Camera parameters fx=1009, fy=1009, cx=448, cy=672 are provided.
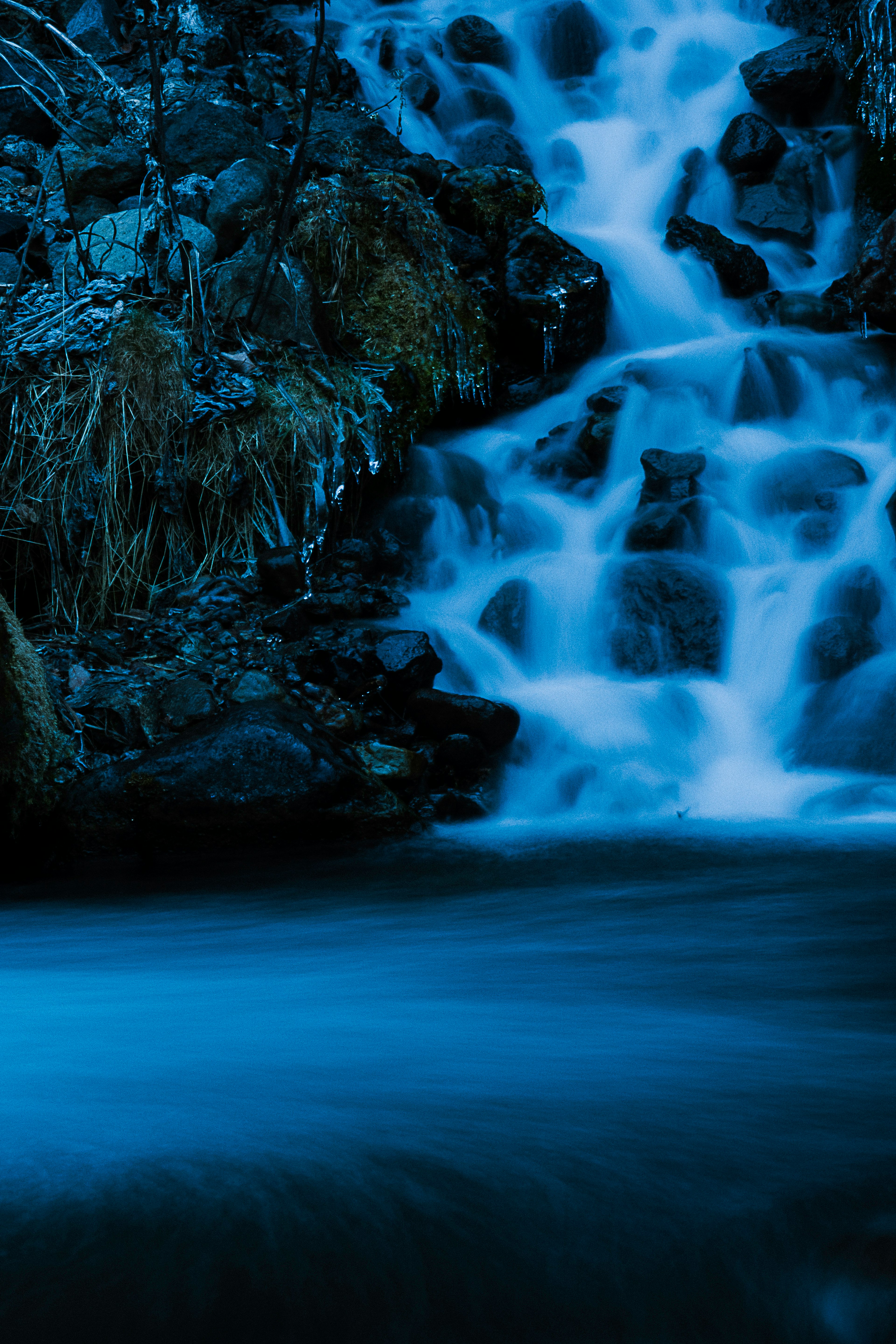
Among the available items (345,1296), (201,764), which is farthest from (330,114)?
(345,1296)

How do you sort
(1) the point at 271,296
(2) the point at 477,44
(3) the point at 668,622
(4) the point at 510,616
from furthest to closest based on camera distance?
(2) the point at 477,44
(1) the point at 271,296
(4) the point at 510,616
(3) the point at 668,622

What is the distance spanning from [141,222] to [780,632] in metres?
4.76

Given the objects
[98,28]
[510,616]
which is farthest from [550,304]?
[98,28]

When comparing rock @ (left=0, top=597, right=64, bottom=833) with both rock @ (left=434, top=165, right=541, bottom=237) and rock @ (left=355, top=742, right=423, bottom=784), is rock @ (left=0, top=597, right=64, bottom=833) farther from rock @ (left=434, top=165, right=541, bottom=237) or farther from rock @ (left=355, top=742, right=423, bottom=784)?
rock @ (left=434, top=165, right=541, bottom=237)

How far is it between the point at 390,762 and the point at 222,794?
83 cm

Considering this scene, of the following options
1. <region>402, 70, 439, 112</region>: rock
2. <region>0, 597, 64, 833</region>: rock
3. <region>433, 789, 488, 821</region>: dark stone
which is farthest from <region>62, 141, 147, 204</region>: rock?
<region>433, 789, 488, 821</region>: dark stone

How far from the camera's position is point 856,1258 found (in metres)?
0.87

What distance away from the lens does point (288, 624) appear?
515 cm

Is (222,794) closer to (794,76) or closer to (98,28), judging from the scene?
(98,28)

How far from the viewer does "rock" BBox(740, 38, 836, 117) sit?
33.1ft

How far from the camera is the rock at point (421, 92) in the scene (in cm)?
1011

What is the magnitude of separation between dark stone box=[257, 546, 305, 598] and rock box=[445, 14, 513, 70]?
8.16 meters

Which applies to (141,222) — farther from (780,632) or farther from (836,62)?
(836,62)

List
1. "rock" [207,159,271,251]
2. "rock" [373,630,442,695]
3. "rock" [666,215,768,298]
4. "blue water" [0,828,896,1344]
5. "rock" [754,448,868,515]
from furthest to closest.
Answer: "rock" [666,215,768,298] → "rock" [207,159,271,251] → "rock" [754,448,868,515] → "rock" [373,630,442,695] → "blue water" [0,828,896,1344]
